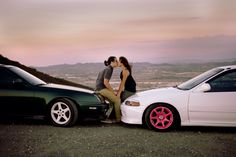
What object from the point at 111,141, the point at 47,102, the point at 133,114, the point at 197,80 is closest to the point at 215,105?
the point at 197,80

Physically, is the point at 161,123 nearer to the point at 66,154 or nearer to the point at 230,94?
the point at 230,94

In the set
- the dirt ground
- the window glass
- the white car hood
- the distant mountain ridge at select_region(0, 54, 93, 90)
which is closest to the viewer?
the dirt ground

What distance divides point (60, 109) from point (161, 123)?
2361 millimetres

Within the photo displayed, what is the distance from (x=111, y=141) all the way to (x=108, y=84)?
2970 millimetres

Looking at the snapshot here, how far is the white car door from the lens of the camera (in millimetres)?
8984

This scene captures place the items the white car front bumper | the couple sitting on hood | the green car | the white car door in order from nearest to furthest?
1. the white car door
2. the white car front bumper
3. the green car
4. the couple sitting on hood

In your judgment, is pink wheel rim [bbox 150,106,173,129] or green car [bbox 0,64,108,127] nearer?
pink wheel rim [bbox 150,106,173,129]

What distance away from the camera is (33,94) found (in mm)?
9898

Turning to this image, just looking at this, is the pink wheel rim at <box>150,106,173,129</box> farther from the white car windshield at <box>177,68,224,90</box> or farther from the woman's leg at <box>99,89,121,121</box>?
the woman's leg at <box>99,89,121,121</box>

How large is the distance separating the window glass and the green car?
8.73 ft

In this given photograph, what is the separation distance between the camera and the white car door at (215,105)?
8984mm

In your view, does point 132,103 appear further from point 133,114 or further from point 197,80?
point 197,80

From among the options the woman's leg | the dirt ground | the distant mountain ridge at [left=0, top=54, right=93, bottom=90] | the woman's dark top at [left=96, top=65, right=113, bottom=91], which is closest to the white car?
the dirt ground

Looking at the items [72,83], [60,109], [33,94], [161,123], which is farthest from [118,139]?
[72,83]
